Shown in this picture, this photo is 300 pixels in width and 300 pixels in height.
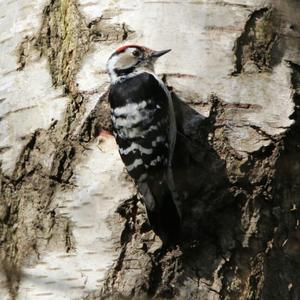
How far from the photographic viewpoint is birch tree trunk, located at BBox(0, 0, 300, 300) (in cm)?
259

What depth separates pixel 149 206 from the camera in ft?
8.55

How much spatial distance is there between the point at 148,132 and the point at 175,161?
27 centimetres

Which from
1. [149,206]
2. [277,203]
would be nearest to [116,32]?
Result: [149,206]

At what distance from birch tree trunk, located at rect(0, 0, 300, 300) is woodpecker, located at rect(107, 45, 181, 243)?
49 mm

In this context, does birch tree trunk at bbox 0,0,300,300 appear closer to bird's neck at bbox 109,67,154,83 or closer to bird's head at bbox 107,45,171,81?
bird's head at bbox 107,45,171,81

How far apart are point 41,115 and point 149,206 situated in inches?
23.6

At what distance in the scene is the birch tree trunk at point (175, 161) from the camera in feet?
8.49

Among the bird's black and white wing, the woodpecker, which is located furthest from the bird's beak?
the bird's black and white wing

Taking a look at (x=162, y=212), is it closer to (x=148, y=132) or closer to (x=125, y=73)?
(x=148, y=132)

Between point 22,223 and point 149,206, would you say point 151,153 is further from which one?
point 22,223

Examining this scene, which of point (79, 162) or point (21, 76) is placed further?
point (21, 76)

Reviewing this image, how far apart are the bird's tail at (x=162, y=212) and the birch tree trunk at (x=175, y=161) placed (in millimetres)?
37

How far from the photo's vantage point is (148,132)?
3000 millimetres

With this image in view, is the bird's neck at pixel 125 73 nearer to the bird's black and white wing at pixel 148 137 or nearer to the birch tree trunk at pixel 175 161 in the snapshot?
the bird's black and white wing at pixel 148 137
